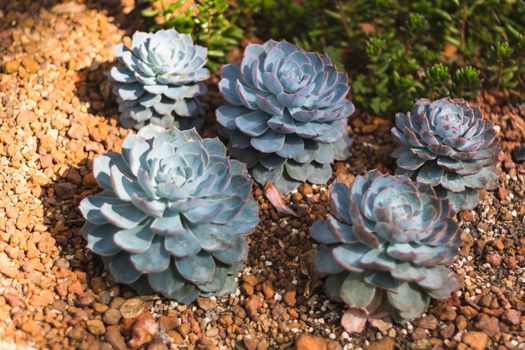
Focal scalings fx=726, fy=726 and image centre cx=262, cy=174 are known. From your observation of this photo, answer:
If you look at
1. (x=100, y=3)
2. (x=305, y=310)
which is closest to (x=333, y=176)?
(x=305, y=310)

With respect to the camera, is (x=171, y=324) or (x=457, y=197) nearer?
(x=171, y=324)

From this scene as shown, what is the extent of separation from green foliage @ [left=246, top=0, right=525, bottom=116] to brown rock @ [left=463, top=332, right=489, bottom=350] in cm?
116

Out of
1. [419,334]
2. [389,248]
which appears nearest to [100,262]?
[389,248]

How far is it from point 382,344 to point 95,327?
0.97 metres

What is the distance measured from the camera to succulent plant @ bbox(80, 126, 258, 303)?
2.40m

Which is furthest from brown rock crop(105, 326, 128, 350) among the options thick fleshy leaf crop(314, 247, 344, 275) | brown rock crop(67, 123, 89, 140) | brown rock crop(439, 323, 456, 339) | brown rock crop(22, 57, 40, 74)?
Result: brown rock crop(22, 57, 40, 74)

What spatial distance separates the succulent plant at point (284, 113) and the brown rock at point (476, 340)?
0.88m

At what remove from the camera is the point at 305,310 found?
261 cm

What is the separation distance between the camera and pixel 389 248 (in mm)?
2391

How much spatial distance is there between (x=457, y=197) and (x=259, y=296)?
895 mm

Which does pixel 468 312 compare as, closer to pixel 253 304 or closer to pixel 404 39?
pixel 253 304

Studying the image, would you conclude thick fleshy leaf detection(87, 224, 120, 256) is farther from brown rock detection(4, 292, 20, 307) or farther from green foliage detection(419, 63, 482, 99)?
green foliage detection(419, 63, 482, 99)

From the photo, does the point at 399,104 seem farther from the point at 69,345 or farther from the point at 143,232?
the point at 69,345

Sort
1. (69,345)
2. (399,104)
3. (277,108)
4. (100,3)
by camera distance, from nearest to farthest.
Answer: (69,345) < (277,108) < (399,104) < (100,3)
